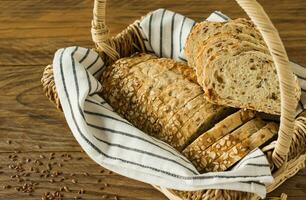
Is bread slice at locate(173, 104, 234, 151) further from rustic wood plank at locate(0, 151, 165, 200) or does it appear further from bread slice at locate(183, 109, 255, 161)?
rustic wood plank at locate(0, 151, 165, 200)

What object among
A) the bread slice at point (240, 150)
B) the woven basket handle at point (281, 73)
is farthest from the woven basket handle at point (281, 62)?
the bread slice at point (240, 150)

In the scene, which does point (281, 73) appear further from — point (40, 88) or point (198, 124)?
point (40, 88)

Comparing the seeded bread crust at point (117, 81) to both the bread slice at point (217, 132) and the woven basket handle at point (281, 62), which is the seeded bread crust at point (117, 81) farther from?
the woven basket handle at point (281, 62)

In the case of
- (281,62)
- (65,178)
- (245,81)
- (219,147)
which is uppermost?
(281,62)

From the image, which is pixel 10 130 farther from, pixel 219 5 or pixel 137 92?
pixel 219 5

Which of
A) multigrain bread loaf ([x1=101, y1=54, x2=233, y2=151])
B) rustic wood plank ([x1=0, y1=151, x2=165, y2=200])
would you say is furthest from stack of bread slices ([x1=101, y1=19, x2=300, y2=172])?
rustic wood plank ([x1=0, y1=151, x2=165, y2=200])

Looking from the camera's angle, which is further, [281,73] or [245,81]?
[245,81]

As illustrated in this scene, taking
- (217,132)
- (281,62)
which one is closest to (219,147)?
(217,132)
